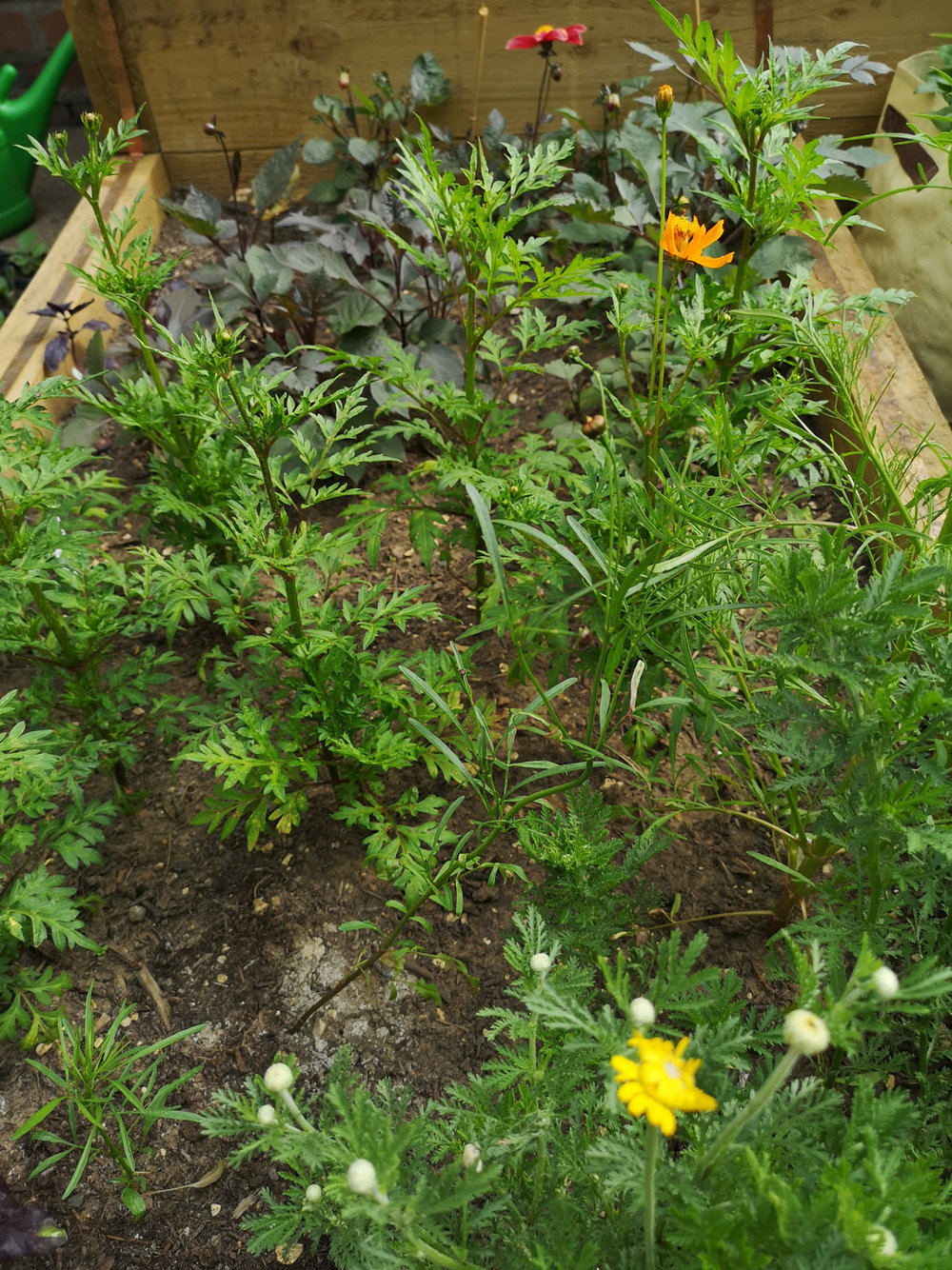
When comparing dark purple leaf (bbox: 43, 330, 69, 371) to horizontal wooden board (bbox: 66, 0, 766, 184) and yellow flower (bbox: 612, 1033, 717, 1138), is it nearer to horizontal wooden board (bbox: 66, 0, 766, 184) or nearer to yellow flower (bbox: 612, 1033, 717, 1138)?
horizontal wooden board (bbox: 66, 0, 766, 184)

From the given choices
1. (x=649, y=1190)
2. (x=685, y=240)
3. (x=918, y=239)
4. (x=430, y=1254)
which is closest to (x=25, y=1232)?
(x=430, y=1254)

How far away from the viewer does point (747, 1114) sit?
0.68 meters

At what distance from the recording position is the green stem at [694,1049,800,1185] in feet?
2.06

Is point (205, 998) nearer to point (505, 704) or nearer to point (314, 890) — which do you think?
point (314, 890)

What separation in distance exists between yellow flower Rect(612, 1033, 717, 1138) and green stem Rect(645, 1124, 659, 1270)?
0.04m

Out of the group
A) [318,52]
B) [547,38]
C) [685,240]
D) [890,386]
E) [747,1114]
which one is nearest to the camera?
[747,1114]

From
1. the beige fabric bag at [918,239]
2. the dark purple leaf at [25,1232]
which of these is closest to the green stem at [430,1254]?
the dark purple leaf at [25,1232]

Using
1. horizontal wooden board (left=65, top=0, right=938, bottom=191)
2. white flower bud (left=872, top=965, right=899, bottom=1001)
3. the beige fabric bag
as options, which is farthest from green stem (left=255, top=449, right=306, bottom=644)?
horizontal wooden board (left=65, top=0, right=938, bottom=191)

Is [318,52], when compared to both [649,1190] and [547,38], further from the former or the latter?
[649,1190]

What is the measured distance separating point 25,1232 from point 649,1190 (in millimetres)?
892

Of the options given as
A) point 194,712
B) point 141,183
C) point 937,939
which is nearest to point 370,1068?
point 194,712

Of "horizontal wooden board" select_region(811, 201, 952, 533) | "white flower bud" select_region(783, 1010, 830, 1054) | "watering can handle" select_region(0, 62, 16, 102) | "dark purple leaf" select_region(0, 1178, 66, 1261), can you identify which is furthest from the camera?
"watering can handle" select_region(0, 62, 16, 102)

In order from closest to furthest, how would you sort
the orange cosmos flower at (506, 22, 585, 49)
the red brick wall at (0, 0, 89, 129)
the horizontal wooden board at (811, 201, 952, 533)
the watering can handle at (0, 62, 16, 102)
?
the horizontal wooden board at (811, 201, 952, 533), the orange cosmos flower at (506, 22, 585, 49), the watering can handle at (0, 62, 16, 102), the red brick wall at (0, 0, 89, 129)

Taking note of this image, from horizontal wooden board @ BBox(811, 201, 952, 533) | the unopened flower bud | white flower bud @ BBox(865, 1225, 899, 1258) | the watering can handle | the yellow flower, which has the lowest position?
horizontal wooden board @ BBox(811, 201, 952, 533)
